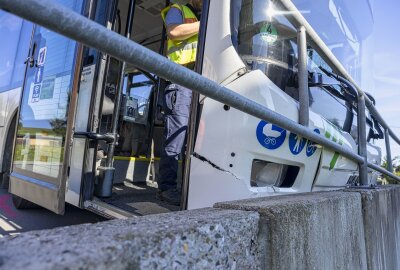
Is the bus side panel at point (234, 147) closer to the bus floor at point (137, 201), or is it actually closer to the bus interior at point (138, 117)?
the bus floor at point (137, 201)

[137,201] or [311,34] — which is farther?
[137,201]

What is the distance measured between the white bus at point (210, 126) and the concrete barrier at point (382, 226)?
367 millimetres

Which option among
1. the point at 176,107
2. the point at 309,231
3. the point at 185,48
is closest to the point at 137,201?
the point at 176,107

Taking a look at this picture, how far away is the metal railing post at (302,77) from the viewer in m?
2.03

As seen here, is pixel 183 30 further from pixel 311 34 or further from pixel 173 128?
pixel 311 34

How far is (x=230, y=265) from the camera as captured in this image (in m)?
0.89

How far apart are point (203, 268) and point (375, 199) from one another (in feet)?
6.22

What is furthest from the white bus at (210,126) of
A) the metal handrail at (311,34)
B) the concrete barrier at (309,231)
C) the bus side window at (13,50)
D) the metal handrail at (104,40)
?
the bus side window at (13,50)

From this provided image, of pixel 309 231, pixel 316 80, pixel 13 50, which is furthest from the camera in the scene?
pixel 13 50

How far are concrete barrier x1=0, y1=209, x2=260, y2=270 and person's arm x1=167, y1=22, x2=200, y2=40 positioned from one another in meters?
1.89

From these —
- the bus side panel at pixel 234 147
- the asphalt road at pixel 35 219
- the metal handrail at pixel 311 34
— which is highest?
the metal handrail at pixel 311 34

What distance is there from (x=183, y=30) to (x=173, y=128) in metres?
0.78

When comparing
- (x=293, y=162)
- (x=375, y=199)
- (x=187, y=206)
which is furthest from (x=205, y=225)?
(x=375, y=199)

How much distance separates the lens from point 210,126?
2.04m
